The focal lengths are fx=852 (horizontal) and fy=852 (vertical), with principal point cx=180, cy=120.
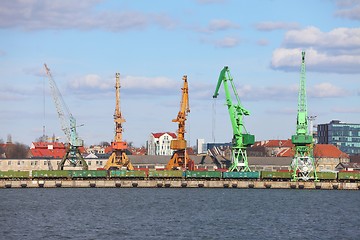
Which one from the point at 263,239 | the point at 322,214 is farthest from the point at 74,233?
the point at 322,214

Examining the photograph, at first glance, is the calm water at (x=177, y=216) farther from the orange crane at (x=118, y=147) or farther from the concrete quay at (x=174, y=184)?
the orange crane at (x=118, y=147)

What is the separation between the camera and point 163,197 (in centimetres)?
11569

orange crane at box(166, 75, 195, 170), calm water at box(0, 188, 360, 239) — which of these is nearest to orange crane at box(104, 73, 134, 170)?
orange crane at box(166, 75, 195, 170)

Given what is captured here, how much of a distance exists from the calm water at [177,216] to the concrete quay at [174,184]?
68.6 ft

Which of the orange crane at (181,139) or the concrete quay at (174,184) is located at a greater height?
the orange crane at (181,139)

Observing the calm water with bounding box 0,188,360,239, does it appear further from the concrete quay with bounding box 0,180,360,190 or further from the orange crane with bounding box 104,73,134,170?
the orange crane with bounding box 104,73,134,170

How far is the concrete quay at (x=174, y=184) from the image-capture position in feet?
478

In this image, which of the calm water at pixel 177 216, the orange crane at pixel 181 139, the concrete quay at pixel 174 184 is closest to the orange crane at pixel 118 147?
the orange crane at pixel 181 139

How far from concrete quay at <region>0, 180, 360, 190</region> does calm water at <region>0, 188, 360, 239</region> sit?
20.9 m

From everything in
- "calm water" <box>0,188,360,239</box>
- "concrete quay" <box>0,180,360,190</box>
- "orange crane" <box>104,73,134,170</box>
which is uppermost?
"orange crane" <box>104,73,134,170</box>

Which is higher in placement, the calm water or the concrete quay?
the concrete quay

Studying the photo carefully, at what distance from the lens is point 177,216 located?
84312mm

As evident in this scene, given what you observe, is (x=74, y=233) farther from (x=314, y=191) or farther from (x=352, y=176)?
(x=352, y=176)

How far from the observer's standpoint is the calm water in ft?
226
